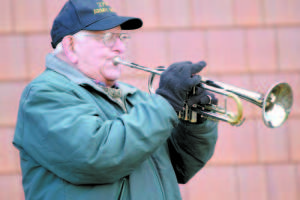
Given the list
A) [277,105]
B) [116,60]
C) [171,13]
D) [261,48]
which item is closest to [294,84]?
[261,48]

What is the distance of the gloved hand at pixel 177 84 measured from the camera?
2.15 meters

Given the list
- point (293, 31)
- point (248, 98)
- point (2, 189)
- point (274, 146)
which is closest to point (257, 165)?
point (274, 146)

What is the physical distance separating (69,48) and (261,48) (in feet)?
7.87

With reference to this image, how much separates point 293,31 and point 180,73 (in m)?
2.47

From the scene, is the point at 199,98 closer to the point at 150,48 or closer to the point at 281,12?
the point at 150,48

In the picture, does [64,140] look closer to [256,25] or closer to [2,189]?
[2,189]

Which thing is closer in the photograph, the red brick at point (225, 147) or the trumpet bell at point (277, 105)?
the trumpet bell at point (277, 105)

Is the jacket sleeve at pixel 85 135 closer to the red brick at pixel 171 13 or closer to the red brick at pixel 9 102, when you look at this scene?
the red brick at pixel 9 102

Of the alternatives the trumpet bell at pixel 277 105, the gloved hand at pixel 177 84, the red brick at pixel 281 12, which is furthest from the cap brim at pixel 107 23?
the red brick at pixel 281 12

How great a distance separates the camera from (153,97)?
2.11m

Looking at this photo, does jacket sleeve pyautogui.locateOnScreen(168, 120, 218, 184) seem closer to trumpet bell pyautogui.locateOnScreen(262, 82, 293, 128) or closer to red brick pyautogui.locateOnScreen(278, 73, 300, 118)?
trumpet bell pyautogui.locateOnScreen(262, 82, 293, 128)

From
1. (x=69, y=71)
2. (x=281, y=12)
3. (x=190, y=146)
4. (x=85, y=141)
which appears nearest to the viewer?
(x=85, y=141)

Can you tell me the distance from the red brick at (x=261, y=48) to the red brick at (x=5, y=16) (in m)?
2.17

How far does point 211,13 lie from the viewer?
4.26m
